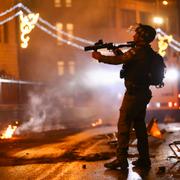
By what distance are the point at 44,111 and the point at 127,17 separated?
15.7 meters

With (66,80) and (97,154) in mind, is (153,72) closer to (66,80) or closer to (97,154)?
(97,154)

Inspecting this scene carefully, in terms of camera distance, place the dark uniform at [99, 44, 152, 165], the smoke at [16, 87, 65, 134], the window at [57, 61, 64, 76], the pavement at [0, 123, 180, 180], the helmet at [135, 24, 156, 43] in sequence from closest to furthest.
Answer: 1. the pavement at [0, 123, 180, 180]
2. the dark uniform at [99, 44, 152, 165]
3. the helmet at [135, 24, 156, 43]
4. the smoke at [16, 87, 65, 134]
5. the window at [57, 61, 64, 76]

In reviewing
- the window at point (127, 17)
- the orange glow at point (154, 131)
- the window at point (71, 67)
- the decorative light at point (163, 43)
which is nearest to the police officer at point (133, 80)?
the orange glow at point (154, 131)

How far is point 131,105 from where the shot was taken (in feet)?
20.8

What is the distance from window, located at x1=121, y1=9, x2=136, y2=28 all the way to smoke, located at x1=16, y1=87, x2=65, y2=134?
393 inches

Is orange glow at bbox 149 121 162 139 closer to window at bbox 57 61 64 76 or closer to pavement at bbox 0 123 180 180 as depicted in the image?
pavement at bbox 0 123 180 180

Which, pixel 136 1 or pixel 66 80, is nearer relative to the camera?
pixel 66 80

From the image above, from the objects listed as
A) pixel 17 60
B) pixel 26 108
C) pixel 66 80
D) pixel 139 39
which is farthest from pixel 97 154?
pixel 66 80

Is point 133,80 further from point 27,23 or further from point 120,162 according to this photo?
point 27,23

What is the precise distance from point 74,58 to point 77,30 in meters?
2.08

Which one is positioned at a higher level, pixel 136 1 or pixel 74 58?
pixel 136 1

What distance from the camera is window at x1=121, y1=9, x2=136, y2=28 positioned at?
37.2 meters

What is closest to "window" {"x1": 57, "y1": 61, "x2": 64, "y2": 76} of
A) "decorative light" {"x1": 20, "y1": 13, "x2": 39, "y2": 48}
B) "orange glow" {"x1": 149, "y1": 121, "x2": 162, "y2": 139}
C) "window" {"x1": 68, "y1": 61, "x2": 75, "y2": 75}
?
"window" {"x1": 68, "y1": 61, "x2": 75, "y2": 75}

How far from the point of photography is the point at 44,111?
24.5 meters
